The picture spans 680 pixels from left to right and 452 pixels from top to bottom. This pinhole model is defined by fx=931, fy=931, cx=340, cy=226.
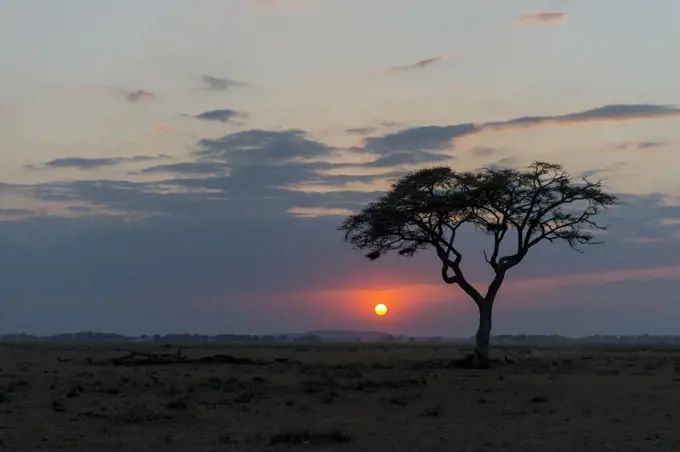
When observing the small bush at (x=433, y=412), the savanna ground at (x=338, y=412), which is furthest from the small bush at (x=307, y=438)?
the small bush at (x=433, y=412)

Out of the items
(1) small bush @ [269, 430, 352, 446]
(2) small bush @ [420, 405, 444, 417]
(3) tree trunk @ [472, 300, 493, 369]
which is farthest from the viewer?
(3) tree trunk @ [472, 300, 493, 369]

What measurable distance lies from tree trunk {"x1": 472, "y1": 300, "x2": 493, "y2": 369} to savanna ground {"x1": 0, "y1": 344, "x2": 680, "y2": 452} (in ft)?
16.5

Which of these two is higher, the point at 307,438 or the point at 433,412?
the point at 433,412

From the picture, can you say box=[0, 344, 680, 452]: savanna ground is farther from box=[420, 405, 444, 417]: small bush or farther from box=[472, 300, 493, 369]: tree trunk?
box=[472, 300, 493, 369]: tree trunk

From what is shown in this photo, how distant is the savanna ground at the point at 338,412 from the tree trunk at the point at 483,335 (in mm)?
5016

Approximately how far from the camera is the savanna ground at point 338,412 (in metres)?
20.5

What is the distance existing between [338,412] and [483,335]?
2233 cm

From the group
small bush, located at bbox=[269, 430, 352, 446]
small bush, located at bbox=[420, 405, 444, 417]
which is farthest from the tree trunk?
small bush, located at bbox=[269, 430, 352, 446]

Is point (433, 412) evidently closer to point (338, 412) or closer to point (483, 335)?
point (338, 412)

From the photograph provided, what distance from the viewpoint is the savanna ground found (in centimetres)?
2054

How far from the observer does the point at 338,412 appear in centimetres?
2672

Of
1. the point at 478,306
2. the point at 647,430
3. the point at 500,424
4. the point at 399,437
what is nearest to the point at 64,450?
the point at 399,437

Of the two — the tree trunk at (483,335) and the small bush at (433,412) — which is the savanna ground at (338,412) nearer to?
the small bush at (433,412)

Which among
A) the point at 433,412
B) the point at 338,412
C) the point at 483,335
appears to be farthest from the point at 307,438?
the point at 483,335
